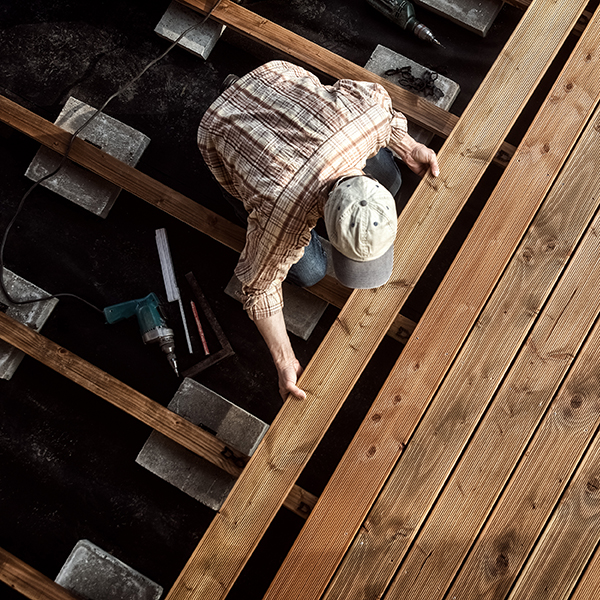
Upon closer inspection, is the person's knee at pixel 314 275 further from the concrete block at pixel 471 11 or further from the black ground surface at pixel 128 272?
the concrete block at pixel 471 11

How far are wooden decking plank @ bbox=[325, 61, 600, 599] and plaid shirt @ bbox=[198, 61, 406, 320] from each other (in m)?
0.81

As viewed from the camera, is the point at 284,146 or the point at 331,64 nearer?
the point at 284,146

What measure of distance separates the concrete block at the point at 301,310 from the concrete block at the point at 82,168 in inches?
37.3

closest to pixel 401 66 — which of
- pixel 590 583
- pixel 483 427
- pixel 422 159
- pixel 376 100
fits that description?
pixel 422 159

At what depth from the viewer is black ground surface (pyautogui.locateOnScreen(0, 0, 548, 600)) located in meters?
2.80

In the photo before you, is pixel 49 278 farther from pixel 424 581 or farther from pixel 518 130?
pixel 518 130

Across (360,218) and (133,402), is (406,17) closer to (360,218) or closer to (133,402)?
(360,218)

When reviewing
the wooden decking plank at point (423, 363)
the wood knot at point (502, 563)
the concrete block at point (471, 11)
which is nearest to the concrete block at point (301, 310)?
the wooden decking plank at point (423, 363)

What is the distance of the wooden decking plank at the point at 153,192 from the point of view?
2.42m

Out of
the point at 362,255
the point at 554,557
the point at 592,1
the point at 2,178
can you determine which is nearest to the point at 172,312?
the point at 2,178

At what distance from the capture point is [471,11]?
2.87 meters

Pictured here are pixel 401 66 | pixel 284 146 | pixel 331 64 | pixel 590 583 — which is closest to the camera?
pixel 284 146

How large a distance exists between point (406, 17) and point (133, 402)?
2497 millimetres

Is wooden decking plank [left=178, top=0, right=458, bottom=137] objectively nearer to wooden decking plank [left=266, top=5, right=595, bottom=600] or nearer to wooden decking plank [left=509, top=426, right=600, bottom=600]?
wooden decking plank [left=266, top=5, right=595, bottom=600]
